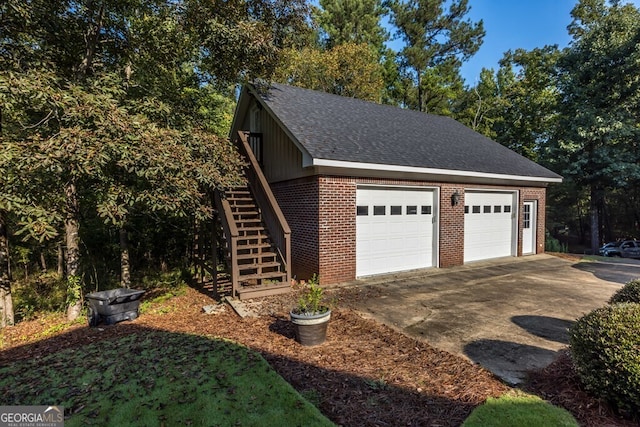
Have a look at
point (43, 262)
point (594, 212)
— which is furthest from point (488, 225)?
point (43, 262)

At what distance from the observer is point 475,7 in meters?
23.5

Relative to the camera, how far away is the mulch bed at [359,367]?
2.90m

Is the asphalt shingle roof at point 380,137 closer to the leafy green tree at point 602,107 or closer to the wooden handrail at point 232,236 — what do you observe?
the wooden handrail at point 232,236

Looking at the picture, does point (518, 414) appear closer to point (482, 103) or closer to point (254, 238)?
point (254, 238)

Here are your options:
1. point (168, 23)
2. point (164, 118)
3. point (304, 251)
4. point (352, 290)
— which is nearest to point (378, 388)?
point (352, 290)

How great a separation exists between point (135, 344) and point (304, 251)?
13.6 ft

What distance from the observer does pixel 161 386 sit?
3.40m

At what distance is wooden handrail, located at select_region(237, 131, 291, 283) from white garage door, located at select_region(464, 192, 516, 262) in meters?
5.83

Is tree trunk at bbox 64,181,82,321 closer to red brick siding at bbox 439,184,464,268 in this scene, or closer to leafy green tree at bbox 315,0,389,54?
red brick siding at bbox 439,184,464,268

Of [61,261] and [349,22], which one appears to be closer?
[61,261]

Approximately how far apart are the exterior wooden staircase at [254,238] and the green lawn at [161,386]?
6.49ft

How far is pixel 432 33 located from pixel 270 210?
23387mm

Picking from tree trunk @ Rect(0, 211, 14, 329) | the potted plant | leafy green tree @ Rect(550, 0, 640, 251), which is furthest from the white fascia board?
leafy green tree @ Rect(550, 0, 640, 251)

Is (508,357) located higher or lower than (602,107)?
lower
